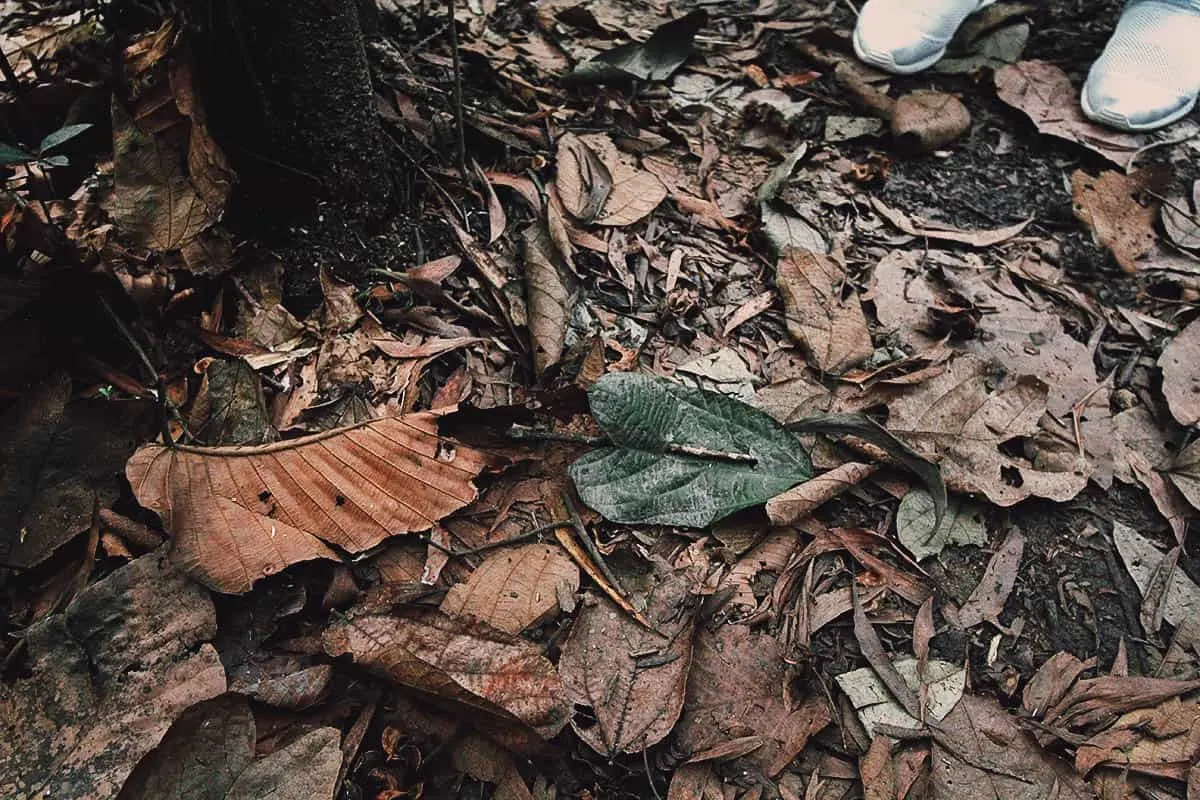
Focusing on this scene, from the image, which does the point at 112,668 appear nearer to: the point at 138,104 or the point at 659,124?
the point at 138,104

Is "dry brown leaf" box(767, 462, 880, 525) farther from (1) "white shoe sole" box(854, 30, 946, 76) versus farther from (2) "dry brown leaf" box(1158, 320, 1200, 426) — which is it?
(1) "white shoe sole" box(854, 30, 946, 76)

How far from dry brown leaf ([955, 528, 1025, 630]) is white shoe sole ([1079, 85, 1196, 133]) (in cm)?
132

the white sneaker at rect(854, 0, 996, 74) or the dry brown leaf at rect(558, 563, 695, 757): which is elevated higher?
the white sneaker at rect(854, 0, 996, 74)

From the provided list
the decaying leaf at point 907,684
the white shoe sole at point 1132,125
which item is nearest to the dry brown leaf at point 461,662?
the decaying leaf at point 907,684

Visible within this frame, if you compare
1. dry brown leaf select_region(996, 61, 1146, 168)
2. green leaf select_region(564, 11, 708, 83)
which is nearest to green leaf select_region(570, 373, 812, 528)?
green leaf select_region(564, 11, 708, 83)

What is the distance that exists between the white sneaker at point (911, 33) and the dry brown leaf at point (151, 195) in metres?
1.73

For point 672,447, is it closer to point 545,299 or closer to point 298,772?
point 545,299

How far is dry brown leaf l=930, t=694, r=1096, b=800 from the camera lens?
135 centimetres

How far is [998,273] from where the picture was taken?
206 cm

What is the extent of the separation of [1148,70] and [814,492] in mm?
1662

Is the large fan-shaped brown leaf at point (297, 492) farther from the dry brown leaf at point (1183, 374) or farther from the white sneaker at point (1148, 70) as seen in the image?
the white sneaker at point (1148, 70)

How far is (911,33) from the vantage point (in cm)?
241

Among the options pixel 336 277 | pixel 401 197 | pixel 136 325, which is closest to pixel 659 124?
pixel 401 197

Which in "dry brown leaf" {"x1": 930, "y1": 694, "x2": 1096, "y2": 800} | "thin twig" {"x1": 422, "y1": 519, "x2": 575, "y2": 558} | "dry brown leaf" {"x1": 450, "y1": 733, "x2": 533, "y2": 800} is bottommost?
"dry brown leaf" {"x1": 930, "y1": 694, "x2": 1096, "y2": 800}
